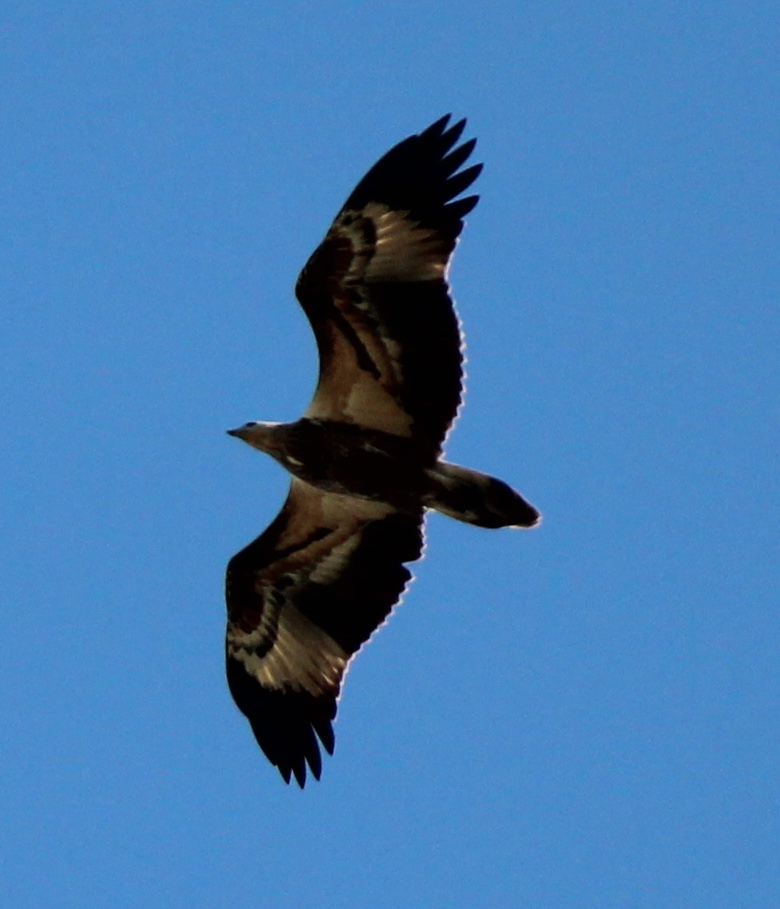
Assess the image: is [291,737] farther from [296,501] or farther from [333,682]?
[296,501]

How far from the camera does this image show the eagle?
14.3 metres

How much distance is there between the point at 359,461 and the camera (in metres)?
14.9

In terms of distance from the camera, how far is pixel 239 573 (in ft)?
52.2

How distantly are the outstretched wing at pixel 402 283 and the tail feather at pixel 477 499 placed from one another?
27 centimetres

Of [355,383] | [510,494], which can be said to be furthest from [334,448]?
[510,494]

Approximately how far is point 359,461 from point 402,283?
148 centimetres

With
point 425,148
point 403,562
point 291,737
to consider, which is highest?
point 425,148

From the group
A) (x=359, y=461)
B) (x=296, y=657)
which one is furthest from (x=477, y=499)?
(x=296, y=657)

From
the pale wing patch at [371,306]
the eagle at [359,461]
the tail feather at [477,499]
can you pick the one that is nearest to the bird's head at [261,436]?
the eagle at [359,461]

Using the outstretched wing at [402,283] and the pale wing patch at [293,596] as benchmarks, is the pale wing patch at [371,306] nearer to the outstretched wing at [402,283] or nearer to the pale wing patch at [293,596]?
the outstretched wing at [402,283]

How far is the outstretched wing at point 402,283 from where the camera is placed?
562 inches

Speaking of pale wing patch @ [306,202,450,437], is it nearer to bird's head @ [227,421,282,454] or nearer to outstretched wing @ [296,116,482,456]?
outstretched wing @ [296,116,482,456]

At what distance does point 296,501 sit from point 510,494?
233 centimetres

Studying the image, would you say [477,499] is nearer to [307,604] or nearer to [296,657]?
[307,604]
